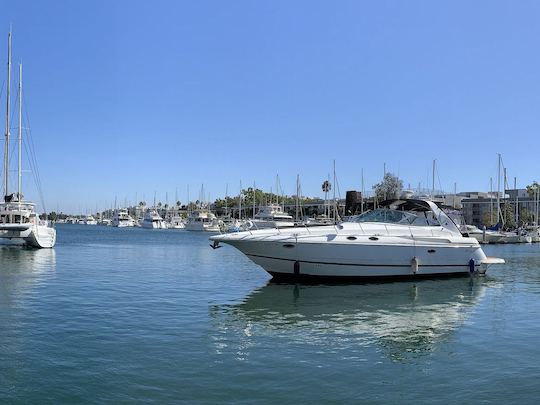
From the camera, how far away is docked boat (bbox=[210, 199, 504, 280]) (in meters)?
22.4

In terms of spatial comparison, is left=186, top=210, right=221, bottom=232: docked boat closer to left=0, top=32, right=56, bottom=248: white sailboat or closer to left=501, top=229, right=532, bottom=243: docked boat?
left=501, top=229, right=532, bottom=243: docked boat

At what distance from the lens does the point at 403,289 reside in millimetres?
22359

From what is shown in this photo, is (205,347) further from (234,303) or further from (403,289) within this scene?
(403,289)

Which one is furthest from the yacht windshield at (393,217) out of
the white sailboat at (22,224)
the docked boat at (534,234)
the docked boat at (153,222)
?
the docked boat at (153,222)

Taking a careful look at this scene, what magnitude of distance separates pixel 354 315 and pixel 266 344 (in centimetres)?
477

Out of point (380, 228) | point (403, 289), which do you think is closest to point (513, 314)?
point (403, 289)

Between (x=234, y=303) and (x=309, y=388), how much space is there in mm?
9630

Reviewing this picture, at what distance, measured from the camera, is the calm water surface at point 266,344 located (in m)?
8.96

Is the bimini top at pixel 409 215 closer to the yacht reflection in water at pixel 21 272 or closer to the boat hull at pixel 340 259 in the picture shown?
the boat hull at pixel 340 259

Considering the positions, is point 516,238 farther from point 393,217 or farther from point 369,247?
point 369,247

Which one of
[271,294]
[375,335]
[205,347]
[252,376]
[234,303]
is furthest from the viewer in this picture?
[271,294]

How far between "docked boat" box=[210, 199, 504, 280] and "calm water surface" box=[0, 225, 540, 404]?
1022 mm

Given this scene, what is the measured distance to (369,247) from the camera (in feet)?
75.4

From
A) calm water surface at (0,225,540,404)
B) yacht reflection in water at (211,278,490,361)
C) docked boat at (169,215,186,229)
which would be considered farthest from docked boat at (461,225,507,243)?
docked boat at (169,215,186,229)
